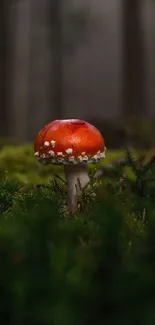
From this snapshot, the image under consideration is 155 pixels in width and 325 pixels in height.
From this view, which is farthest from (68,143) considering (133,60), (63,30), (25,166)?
(63,30)

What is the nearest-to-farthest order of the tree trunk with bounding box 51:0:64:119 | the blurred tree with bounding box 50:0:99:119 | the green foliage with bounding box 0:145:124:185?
1. the green foliage with bounding box 0:145:124:185
2. the blurred tree with bounding box 50:0:99:119
3. the tree trunk with bounding box 51:0:64:119

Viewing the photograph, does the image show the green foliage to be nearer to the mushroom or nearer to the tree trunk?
the mushroom

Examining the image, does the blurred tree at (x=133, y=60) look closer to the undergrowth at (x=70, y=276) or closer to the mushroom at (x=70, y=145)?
the mushroom at (x=70, y=145)

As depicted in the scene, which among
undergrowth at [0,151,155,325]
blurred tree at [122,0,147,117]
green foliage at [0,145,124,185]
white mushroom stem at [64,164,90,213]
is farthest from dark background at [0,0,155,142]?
undergrowth at [0,151,155,325]

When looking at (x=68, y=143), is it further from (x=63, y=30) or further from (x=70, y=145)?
(x=63, y=30)

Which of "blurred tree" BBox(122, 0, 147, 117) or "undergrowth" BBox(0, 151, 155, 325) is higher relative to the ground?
"undergrowth" BBox(0, 151, 155, 325)

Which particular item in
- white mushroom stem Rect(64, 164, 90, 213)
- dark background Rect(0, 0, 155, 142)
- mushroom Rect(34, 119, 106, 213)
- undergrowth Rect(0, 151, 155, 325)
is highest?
undergrowth Rect(0, 151, 155, 325)

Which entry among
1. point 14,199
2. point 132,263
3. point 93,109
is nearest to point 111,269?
point 132,263
